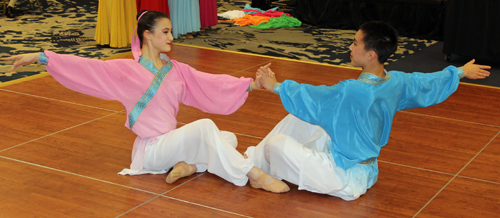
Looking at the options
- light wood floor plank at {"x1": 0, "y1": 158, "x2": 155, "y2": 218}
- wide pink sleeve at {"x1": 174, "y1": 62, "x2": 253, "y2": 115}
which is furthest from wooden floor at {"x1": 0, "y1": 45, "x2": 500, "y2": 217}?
wide pink sleeve at {"x1": 174, "y1": 62, "x2": 253, "y2": 115}

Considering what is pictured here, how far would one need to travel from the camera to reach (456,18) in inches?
215

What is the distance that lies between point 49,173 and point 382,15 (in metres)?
5.87

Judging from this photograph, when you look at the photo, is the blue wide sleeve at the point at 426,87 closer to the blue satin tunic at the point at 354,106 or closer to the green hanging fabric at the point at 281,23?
the blue satin tunic at the point at 354,106

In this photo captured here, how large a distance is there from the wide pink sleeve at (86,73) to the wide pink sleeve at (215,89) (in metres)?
0.35

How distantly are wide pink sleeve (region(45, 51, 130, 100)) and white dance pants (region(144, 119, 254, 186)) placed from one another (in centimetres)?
34

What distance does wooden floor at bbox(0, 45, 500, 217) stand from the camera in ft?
7.69

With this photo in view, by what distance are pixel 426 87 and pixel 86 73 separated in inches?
62.5

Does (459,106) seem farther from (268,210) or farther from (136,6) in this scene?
(136,6)

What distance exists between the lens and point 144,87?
2.57 m

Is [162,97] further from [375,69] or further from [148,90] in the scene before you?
[375,69]

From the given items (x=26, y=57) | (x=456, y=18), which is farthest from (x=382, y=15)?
(x=26, y=57)

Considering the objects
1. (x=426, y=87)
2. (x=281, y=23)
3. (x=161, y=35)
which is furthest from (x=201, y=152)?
(x=281, y=23)

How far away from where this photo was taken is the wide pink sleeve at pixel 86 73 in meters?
2.46

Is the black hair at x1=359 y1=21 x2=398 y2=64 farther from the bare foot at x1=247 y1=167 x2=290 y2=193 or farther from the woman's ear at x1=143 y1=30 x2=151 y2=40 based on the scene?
the woman's ear at x1=143 y1=30 x2=151 y2=40
